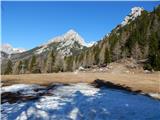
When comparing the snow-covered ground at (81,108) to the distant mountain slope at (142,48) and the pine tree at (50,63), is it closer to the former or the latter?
the distant mountain slope at (142,48)

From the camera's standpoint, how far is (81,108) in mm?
19453

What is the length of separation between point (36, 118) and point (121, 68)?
2744 inches

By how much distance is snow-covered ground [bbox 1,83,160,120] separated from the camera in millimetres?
17750

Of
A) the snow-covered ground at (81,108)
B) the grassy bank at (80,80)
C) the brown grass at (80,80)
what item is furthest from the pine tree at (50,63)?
the snow-covered ground at (81,108)

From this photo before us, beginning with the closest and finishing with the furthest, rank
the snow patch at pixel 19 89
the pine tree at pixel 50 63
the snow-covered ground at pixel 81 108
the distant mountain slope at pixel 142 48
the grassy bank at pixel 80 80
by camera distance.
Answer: the snow-covered ground at pixel 81 108, the snow patch at pixel 19 89, the grassy bank at pixel 80 80, the distant mountain slope at pixel 142 48, the pine tree at pixel 50 63

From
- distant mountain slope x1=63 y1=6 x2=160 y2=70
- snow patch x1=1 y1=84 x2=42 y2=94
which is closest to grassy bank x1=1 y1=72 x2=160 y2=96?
snow patch x1=1 y1=84 x2=42 y2=94

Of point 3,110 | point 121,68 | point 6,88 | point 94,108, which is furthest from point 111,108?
point 121,68

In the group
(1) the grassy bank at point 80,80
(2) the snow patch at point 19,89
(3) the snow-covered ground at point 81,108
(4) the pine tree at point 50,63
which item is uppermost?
(4) the pine tree at point 50,63

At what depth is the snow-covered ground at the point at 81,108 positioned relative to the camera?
58.2 ft

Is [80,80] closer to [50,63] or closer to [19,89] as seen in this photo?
[19,89]

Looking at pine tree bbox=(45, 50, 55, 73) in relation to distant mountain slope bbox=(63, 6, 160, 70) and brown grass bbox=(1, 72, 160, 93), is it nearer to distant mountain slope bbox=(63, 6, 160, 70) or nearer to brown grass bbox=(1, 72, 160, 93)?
distant mountain slope bbox=(63, 6, 160, 70)

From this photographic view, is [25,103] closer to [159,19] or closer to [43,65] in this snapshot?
[43,65]

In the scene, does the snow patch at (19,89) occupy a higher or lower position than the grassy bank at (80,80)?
lower

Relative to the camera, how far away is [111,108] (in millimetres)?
19797
